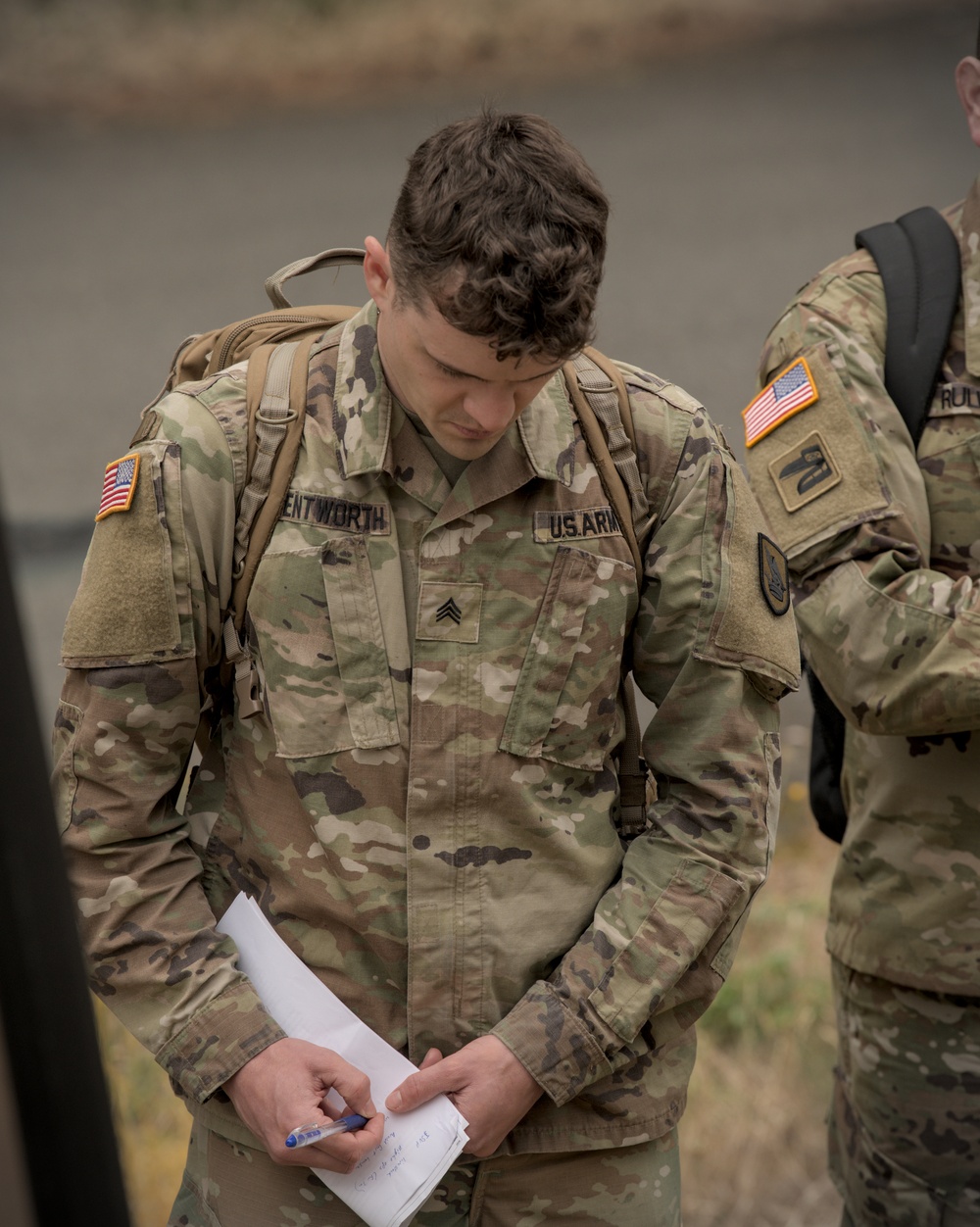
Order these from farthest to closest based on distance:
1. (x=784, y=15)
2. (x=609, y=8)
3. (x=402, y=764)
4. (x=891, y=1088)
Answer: (x=609, y=8) → (x=784, y=15) → (x=891, y=1088) → (x=402, y=764)

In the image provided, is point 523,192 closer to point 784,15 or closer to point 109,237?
point 109,237

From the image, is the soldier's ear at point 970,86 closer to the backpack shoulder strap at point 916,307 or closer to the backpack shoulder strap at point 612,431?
the backpack shoulder strap at point 916,307

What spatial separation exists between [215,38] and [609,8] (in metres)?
2.79

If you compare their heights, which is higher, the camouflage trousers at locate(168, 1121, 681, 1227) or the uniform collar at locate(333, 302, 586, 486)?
the uniform collar at locate(333, 302, 586, 486)

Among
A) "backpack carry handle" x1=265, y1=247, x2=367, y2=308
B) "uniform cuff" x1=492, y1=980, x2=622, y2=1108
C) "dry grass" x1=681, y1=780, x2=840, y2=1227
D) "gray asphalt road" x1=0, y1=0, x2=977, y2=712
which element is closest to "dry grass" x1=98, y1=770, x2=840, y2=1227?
"dry grass" x1=681, y1=780, x2=840, y2=1227

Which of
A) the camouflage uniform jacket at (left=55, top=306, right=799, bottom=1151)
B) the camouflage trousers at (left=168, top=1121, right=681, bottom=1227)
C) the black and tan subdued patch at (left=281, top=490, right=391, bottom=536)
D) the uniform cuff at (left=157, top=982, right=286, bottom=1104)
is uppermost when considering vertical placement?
the black and tan subdued patch at (left=281, top=490, right=391, bottom=536)

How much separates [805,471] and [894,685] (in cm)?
33

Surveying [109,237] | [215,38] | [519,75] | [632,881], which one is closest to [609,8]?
[519,75]

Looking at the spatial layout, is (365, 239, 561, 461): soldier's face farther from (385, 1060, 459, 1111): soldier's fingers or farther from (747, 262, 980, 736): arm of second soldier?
(385, 1060, 459, 1111): soldier's fingers

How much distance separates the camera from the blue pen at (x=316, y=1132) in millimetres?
1518

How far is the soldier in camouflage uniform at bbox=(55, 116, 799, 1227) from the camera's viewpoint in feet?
5.21

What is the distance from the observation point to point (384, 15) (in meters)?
9.99

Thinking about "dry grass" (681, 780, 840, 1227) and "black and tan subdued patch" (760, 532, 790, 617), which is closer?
"black and tan subdued patch" (760, 532, 790, 617)

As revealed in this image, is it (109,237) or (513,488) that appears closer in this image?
(513,488)
